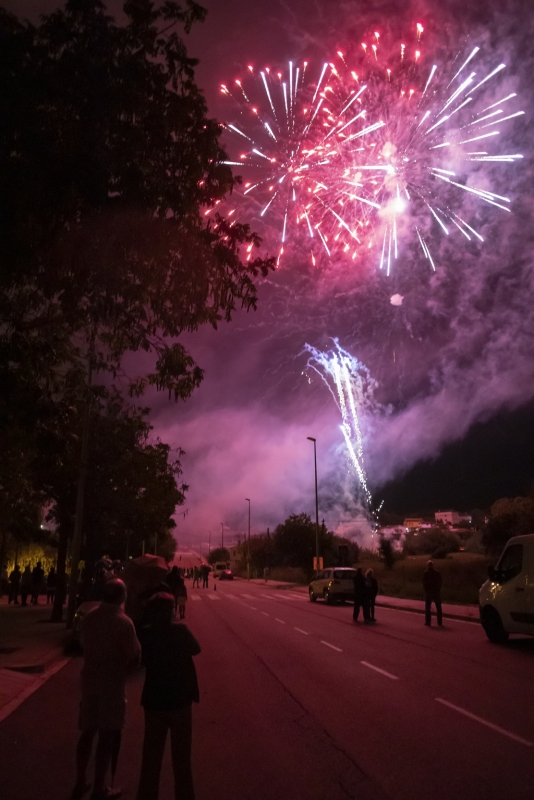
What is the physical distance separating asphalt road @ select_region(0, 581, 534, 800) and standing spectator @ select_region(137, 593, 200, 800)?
1198 millimetres

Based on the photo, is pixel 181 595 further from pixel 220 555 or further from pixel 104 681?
pixel 220 555

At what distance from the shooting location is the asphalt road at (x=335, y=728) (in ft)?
19.3

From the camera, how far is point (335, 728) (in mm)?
7766

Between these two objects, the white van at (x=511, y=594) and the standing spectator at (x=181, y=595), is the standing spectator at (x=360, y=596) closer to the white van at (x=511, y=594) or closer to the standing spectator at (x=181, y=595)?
the standing spectator at (x=181, y=595)

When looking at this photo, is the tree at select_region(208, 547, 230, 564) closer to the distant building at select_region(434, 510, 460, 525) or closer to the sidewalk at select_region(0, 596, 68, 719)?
the distant building at select_region(434, 510, 460, 525)

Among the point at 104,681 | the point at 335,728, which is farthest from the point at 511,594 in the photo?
the point at 104,681

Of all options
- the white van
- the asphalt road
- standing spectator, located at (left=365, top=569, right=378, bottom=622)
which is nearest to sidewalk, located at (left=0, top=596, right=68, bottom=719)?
the asphalt road

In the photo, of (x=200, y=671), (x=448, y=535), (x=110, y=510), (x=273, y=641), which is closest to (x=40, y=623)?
(x=110, y=510)

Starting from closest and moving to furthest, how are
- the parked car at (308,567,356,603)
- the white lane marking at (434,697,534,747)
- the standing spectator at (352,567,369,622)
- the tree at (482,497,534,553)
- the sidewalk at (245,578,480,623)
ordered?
the white lane marking at (434,697,534,747) < the standing spectator at (352,567,369,622) < the sidewalk at (245,578,480,623) < the parked car at (308,567,356,603) < the tree at (482,497,534,553)

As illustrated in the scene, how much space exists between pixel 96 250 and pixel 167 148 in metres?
1.72

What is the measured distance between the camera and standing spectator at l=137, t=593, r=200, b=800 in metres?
4.61

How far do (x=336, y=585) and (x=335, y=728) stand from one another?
25.6 meters

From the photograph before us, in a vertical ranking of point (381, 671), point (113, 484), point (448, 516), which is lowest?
point (381, 671)

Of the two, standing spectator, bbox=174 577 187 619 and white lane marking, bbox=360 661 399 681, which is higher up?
standing spectator, bbox=174 577 187 619
